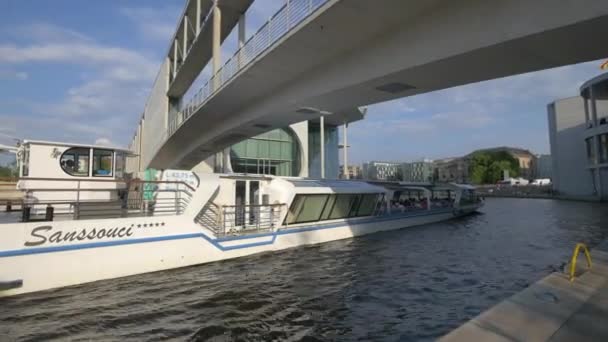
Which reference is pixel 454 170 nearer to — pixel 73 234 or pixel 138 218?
pixel 138 218

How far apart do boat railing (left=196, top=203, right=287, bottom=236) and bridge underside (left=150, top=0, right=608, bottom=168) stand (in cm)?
445

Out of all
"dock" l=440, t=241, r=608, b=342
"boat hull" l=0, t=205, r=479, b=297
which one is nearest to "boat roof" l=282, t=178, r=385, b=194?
"boat hull" l=0, t=205, r=479, b=297

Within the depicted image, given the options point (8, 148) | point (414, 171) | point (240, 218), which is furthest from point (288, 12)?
point (414, 171)

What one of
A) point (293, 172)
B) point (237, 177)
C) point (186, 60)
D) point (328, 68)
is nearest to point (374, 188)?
point (237, 177)

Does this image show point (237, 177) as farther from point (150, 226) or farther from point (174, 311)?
point (174, 311)

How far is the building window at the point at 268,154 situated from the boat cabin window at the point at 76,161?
2398 cm

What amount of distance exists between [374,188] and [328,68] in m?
10.8

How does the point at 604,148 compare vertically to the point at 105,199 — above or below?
above

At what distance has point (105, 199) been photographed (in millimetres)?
11734

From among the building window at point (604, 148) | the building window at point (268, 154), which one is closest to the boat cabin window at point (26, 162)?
the building window at point (268, 154)

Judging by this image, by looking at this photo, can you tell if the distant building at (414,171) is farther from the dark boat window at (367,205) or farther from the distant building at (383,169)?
the dark boat window at (367,205)

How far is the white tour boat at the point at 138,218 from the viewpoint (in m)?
8.91

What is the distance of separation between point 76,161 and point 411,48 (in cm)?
1162

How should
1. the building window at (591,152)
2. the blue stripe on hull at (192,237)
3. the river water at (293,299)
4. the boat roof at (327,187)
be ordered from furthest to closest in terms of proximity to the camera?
the building window at (591,152) < the boat roof at (327,187) < the blue stripe on hull at (192,237) < the river water at (293,299)
